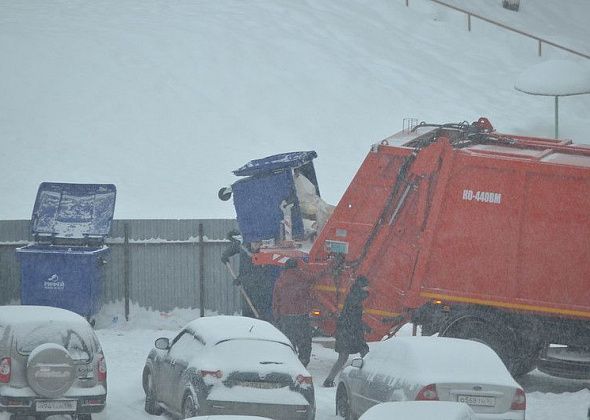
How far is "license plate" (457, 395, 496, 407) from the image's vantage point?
1102cm

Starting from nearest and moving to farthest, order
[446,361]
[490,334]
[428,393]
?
[428,393], [446,361], [490,334]

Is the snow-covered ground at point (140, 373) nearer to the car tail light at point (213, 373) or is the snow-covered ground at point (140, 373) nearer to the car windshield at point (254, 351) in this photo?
the car tail light at point (213, 373)

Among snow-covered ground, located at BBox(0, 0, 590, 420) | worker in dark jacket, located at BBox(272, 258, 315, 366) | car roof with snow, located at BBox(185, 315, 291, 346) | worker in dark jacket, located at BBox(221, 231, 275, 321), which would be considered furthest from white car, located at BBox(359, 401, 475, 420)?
snow-covered ground, located at BBox(0, 0, 590, 420)

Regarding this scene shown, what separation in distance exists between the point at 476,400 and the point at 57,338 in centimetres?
415

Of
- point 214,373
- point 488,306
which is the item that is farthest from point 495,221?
point 214,373

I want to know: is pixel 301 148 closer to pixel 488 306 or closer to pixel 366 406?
pixel 488 306

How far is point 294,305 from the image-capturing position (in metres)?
16.3

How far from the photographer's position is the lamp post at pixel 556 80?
2962cm

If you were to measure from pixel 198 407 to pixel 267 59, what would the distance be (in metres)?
25.3

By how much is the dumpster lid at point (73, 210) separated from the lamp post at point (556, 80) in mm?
A: 13083

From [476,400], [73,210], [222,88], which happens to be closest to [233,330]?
[476,400]

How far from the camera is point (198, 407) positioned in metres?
11.5

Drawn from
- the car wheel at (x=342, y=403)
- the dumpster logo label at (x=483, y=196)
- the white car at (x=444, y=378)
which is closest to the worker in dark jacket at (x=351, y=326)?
the dumpster logo label at (x=483, y=196)

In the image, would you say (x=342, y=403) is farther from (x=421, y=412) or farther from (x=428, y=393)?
(x=421, y=412)
